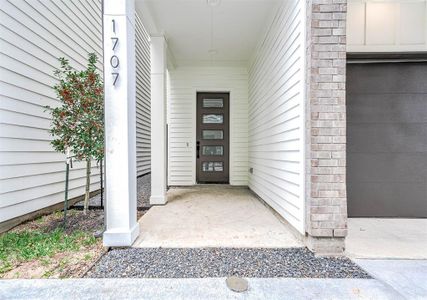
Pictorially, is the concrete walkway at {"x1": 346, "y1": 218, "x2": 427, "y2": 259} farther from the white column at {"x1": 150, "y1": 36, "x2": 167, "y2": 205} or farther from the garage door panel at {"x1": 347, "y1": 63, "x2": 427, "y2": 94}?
the white column at {"x1": 150, "y1": 36, "x2": 167, "y2": 205}

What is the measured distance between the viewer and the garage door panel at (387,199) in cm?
305

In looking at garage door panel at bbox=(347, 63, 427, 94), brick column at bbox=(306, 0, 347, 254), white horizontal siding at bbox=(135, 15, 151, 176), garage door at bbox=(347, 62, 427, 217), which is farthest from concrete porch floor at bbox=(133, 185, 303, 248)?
white horizontal siding at bbox=(135, 15, 151, 176)

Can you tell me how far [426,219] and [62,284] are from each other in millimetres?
3914

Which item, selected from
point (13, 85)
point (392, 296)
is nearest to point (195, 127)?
point (13, 85)

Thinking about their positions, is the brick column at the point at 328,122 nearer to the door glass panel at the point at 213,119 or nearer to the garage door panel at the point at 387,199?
the garage door panel at the point at 387,199

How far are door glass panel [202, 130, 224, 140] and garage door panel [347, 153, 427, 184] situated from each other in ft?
10.2

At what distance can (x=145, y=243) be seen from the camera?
233cm

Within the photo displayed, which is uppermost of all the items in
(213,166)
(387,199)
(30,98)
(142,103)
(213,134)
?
(142,103)

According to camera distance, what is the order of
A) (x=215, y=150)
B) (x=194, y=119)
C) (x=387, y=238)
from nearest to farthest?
(x=387, y=238)
(x=194, y=119)
(x=215, y=150)

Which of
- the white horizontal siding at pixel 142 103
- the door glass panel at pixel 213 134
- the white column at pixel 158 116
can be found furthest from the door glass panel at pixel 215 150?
the white horizontal siding at pixel 142 103

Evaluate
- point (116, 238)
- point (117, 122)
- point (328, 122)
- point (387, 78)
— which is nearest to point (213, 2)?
point (117, 122)

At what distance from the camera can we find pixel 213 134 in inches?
226

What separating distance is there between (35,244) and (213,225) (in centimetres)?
177

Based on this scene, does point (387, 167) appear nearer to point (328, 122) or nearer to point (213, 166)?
point (328, 122)
